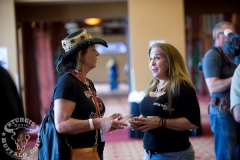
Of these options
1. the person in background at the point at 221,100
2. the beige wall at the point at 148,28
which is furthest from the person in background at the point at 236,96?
the beige wall at the point at 148,28

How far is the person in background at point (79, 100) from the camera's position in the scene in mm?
2484

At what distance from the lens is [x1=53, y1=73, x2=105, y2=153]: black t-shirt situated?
252 centimetres

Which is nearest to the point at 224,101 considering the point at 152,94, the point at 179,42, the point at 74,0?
the point at 152,94

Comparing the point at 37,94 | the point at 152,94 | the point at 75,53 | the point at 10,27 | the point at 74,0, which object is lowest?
the point at 37,94

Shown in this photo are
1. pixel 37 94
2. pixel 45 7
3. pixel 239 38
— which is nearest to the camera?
pixel 239 38

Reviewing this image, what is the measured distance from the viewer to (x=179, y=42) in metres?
7.23

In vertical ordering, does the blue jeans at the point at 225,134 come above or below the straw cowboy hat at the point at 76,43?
below

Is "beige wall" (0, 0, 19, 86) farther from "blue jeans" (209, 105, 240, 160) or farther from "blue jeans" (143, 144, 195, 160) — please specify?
"blue jeans" (143, 144, 195, 160)

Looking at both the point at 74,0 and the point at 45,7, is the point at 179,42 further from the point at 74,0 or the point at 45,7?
the point at 45,7

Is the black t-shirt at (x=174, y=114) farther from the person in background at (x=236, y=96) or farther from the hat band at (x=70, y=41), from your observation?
the hat band at (x=70, y=41)

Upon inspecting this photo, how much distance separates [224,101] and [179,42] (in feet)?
11.4

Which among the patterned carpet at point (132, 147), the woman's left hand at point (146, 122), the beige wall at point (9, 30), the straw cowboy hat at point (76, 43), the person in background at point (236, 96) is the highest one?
the beige wall at point (9, 30)

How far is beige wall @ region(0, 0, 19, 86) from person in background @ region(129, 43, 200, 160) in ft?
15.8

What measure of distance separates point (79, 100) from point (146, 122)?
17.6 inches
